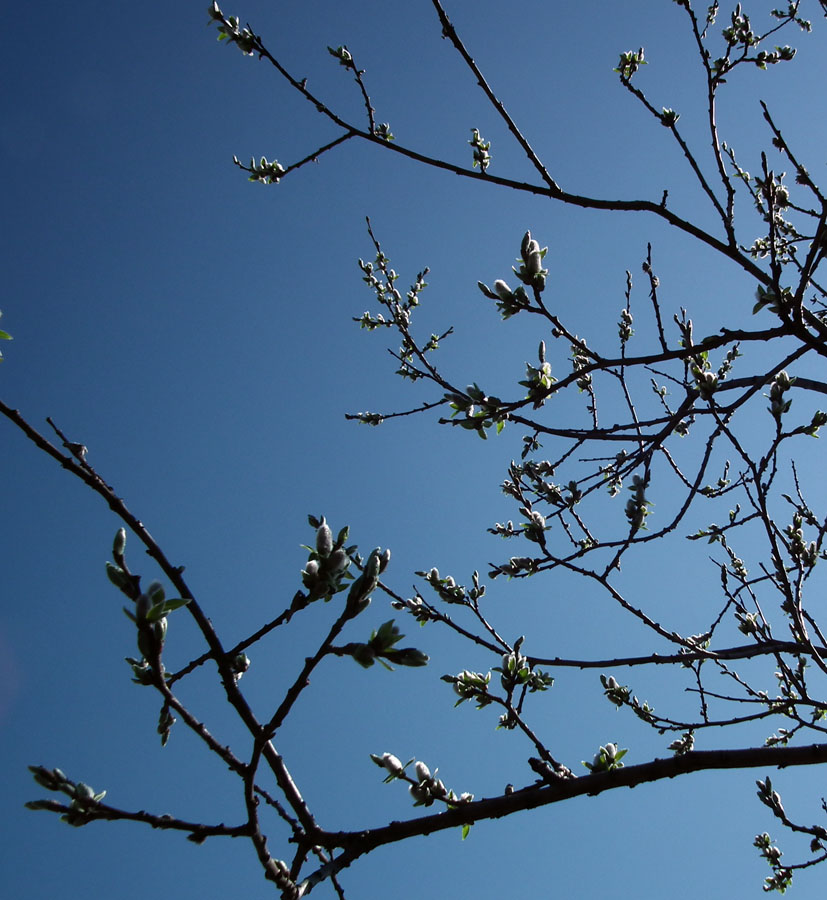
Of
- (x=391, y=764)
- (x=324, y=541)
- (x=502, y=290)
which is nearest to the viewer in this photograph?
(x=324, y=541)

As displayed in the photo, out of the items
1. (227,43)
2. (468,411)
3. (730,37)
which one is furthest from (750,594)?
(227,43)

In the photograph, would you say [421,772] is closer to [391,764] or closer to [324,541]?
[391,764]

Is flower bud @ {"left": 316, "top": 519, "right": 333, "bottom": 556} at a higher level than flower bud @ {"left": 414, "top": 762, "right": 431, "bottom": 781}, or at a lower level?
higher

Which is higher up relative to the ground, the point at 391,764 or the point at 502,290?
the point at 502,290

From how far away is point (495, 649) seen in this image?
3.52 m

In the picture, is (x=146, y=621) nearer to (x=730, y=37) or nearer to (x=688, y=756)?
(x=688, y=756)

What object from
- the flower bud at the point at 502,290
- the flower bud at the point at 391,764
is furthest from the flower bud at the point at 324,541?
the flower bud at the point at 502,290

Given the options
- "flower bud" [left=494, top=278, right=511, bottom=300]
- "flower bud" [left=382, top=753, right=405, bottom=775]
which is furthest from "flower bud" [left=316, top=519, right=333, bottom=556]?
"flower bud" [left=494, top=278, right=511, bottom=300]

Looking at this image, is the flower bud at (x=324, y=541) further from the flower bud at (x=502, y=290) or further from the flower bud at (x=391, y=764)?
the flower bud at (x=502, y=290)

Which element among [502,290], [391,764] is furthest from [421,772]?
[502,290]

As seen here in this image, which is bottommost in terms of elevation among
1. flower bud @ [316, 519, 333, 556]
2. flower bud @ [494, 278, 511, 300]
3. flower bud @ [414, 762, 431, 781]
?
flower bud @ [414, 762, 431, 781]

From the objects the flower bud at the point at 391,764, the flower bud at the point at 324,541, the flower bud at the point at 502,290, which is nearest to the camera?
the flower bud at the point at 324,541

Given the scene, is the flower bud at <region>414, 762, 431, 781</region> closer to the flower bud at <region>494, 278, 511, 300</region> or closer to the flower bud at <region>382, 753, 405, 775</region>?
the flower bud at <region>382, 753, 405, 775</region>

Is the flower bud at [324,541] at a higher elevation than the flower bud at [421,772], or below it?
higher
